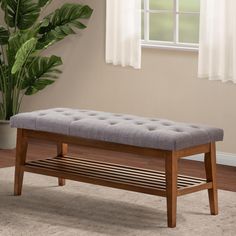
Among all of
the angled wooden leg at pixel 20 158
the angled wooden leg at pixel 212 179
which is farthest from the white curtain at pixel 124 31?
the angled wooden leg at pixel 212 179

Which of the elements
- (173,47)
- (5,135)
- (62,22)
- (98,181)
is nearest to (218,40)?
(173,47)

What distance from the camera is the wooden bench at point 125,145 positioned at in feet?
14.7

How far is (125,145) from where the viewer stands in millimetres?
4621

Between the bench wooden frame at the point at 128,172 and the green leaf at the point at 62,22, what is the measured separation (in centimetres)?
166

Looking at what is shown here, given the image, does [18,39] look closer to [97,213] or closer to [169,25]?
[97,213]

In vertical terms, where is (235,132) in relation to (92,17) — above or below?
below

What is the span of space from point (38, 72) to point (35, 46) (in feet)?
1.01

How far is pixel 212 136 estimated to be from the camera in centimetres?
467

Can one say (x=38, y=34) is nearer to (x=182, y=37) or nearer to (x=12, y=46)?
(x=12, y=46)

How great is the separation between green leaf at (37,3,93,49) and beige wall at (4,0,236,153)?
167 mm

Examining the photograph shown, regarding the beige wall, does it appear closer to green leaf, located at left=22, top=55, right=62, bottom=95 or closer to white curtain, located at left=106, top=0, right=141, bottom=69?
white curtain, located at left=106, top=0, right=141, bottom=69

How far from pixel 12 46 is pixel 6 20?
43 centimetres

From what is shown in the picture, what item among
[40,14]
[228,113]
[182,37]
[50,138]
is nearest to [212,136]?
[50,138]

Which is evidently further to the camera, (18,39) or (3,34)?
(3,34)
